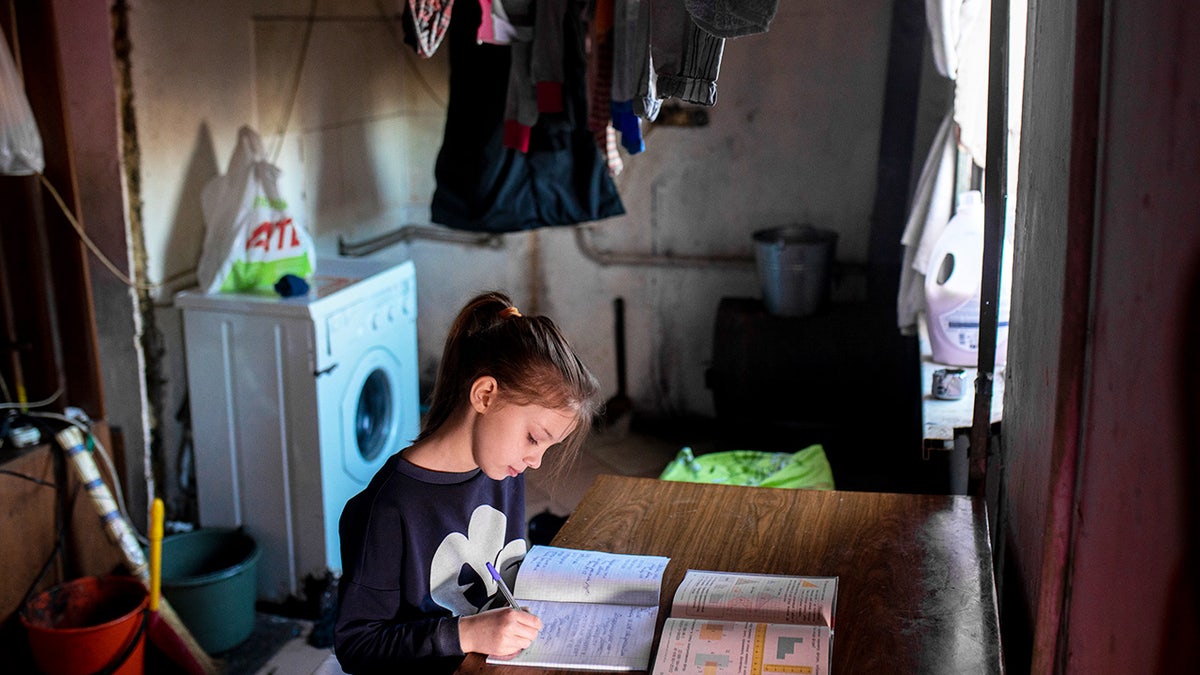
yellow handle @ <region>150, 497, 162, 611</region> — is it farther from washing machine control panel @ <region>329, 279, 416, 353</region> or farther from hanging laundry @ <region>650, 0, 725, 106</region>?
hanging laundry @ <region>650, 0, 725, 106</region>

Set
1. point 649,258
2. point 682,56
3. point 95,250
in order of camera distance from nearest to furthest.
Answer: point 682,56 → point 95,250 → point 649,258

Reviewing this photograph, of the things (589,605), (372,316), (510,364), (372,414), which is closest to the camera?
(589,605)

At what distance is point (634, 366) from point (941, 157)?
79.4 inches

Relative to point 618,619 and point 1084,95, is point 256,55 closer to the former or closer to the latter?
point 618,619

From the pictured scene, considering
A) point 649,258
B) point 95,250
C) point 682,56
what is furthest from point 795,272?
point 95,250

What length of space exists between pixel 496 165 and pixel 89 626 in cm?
194

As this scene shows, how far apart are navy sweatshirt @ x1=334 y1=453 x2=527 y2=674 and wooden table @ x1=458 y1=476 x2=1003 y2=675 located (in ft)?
0.38

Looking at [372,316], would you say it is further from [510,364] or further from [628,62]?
[510,364]

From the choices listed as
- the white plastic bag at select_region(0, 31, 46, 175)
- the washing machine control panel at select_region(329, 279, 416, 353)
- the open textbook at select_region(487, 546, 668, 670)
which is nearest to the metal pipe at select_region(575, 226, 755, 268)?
the washing machine control panel at select_region(329, 279, 416, 353)

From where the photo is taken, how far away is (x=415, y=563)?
63.5 inches

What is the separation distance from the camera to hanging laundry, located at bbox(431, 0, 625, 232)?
12.3ft

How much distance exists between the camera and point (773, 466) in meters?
3.36

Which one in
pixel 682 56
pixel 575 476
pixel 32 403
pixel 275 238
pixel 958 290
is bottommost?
pixel 575 476

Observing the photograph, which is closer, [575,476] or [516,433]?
[516,433]
